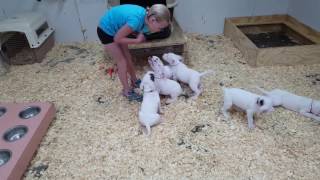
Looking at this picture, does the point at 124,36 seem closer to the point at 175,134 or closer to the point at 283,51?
the point at 175,134

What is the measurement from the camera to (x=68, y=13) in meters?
2.82

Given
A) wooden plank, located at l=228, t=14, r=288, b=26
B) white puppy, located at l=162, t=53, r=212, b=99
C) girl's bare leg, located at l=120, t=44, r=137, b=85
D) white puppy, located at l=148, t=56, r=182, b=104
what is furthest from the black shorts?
wooden plank, located at l=228, t=14, r=288, b=26

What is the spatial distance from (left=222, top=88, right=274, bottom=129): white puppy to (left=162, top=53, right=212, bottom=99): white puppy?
10.1 inches

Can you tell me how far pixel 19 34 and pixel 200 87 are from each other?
183 centimetres

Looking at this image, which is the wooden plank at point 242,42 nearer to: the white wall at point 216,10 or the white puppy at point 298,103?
the white wall at point 216,10

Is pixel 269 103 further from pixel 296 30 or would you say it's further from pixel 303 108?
pixel 296 30

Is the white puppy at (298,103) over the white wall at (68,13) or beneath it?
beneath

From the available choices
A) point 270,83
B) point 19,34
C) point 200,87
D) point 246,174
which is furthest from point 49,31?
point 246,174

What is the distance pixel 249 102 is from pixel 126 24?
0.83 metres

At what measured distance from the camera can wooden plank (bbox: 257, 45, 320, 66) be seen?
2146 mm

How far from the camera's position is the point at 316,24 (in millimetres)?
2471

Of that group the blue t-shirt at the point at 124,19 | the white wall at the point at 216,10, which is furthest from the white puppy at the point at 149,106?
the white wall at the point at 216,10

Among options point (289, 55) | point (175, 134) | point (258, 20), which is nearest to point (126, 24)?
point (175, 134)

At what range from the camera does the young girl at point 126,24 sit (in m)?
1.51
